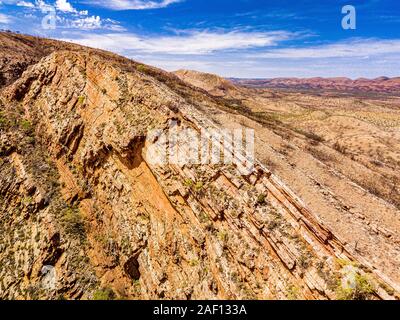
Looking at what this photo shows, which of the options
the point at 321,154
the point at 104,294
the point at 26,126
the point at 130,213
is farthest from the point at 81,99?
the point at 321,154

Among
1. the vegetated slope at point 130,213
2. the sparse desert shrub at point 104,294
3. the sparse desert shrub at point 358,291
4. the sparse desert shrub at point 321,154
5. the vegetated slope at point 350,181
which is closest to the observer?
the sparse desert shrub at point 358,291

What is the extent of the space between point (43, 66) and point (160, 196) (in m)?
15.6

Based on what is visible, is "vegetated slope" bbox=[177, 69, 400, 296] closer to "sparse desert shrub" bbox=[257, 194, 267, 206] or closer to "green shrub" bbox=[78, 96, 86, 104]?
"sparse desert shrub" bbox=[257, 194, 267, 206]

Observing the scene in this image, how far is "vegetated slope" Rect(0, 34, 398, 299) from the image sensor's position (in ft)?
38.2

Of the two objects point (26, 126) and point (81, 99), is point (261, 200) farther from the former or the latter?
point (26, 126)

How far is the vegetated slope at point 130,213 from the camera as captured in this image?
38.2 ft

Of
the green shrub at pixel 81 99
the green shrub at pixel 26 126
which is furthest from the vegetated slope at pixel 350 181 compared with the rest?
the green shrub at pixel 26 126

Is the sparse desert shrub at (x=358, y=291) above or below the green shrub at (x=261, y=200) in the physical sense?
below

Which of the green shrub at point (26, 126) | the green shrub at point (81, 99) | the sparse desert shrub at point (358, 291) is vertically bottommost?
the sparse desert shrub at point (358, 291)

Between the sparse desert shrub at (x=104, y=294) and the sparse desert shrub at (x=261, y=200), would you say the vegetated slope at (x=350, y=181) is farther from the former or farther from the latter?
the sparse desert shrub at (x=104, y=294)

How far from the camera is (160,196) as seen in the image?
1590 cm

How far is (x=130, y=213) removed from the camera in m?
16.8

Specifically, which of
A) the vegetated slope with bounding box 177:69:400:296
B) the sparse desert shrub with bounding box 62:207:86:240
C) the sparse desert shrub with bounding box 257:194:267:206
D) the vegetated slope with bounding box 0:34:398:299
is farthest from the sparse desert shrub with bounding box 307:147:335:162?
the sparse desert shrub with bounding box 62:207:86:240

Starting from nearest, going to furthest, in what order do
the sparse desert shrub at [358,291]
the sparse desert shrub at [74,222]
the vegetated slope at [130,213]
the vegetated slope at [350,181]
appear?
1. the sparse desert shrub at [358,291]
2. the vegetated slope at [130,213]
3. the vegetated slope at [350,181]
4. the sparse desert shrub at [74,222]
